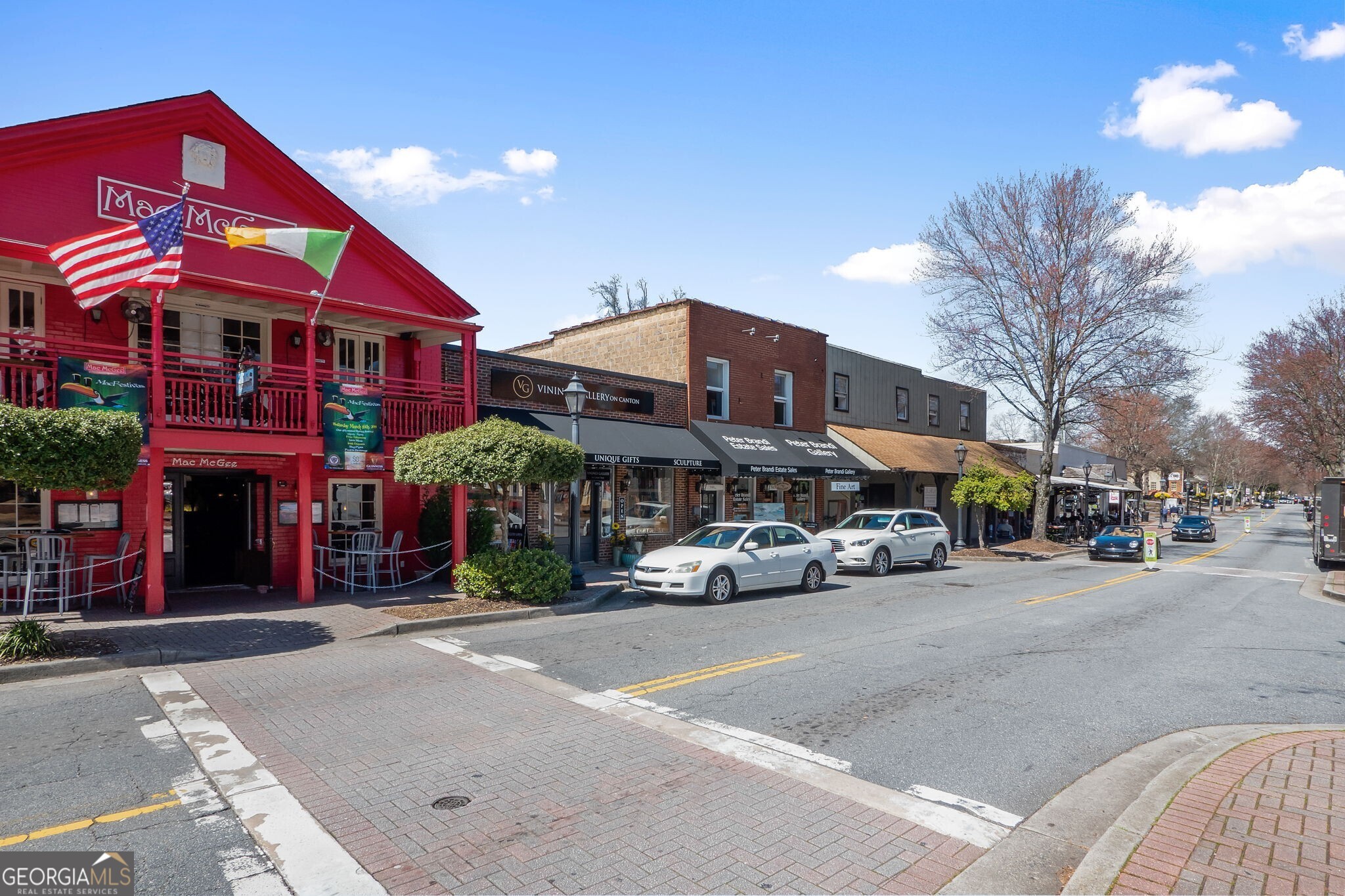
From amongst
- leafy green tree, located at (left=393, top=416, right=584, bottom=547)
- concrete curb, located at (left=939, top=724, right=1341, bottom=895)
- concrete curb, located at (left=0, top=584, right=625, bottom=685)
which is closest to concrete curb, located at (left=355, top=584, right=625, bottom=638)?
concrete curb, located at (left=0, top=584, right=625, bottom=685)

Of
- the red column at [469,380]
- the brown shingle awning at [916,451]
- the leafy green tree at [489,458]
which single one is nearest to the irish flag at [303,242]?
the red column at [469,380]

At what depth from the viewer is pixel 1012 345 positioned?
29.8 metres

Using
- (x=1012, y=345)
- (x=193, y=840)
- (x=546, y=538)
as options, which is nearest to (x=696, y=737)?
(x=193, y=840)

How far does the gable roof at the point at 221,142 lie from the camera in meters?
11.2

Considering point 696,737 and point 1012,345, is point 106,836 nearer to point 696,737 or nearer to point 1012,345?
point 696,737

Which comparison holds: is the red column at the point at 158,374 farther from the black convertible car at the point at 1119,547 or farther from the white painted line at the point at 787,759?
the black convertible car at the point at 1119,547

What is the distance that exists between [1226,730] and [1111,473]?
126ft

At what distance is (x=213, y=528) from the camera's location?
13.7 metres

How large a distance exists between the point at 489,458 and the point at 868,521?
11.7 m

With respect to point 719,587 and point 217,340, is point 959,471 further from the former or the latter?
point 217,340

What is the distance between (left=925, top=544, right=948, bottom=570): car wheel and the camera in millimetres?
20469

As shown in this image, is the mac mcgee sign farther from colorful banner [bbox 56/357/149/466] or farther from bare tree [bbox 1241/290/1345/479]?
bare tree [bbox 1241/290/1345/479]

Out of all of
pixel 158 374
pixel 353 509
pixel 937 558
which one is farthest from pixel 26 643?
pixel 937 558

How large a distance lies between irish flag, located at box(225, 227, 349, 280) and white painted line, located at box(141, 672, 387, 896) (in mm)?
7120
